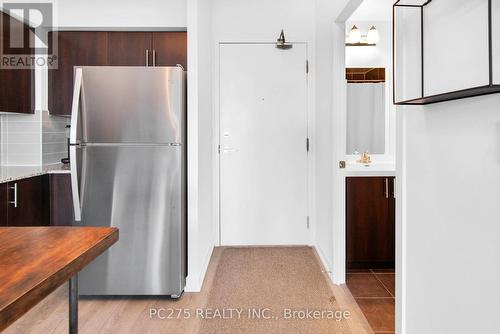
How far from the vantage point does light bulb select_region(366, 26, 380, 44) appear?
397cm

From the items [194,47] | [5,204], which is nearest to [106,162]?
[5,204]

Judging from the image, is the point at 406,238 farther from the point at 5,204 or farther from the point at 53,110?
the point at 53,110

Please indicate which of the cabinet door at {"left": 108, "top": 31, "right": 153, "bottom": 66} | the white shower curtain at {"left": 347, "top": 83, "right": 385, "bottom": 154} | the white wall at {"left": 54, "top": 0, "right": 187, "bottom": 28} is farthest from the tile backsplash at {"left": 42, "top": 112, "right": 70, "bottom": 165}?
the white shower curtain at {"left": 347, "top": 83, "right": 385, "bottom": 154}

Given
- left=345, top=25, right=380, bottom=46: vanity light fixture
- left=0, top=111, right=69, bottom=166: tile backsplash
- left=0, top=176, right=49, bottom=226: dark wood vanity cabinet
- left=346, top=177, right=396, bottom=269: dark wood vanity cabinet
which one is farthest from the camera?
left=345, top=25, right=380, bottom=46: vanity light fixture

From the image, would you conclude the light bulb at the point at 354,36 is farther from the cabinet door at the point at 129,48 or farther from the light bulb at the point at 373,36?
the cabinet door at the point at 129,48

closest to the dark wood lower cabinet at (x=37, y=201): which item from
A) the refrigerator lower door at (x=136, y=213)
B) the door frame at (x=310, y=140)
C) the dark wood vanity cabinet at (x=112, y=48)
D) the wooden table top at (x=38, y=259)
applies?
the refrigerator lower door at (x=136, y=213)

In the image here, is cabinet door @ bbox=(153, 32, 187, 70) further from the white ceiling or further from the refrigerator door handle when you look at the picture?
the white ceiling

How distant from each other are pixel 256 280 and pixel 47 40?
2907 millimetres

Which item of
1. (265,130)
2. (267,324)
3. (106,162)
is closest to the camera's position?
(267,324)

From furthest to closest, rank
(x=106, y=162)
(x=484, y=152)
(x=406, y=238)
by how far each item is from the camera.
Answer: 1. (x=106, y=162)
2. (x=406, y=238)
3. (x=484, y=152)

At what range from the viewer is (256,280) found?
3291 mm

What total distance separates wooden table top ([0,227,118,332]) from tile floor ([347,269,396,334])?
185 centimetres

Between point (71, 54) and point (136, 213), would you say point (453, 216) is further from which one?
point (71, 54)

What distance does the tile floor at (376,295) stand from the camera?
2.54 m
